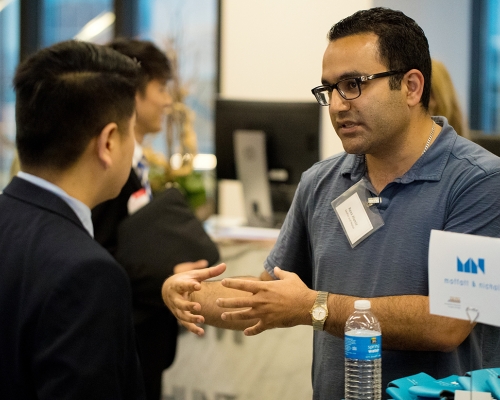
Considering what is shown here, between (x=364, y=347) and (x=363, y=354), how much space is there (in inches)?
0.6

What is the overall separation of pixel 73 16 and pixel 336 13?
9.98 ft

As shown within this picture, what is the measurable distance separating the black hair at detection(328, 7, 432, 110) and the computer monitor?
1.84 metres

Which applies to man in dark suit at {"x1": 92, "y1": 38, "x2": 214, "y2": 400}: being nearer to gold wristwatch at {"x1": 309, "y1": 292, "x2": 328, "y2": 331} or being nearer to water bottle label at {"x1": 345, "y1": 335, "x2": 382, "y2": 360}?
gold wristwatch at {"x1": 309, "y1": 292, "x2": 328, "y2": 331}

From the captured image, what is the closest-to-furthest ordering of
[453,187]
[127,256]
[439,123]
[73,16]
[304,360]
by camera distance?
1. [453,187]
2. [439,123]
3. [127,256]
4. [304,360]
5. [73,16]

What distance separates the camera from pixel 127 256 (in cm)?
252

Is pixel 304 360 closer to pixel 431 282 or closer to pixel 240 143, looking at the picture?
pixel 240 143

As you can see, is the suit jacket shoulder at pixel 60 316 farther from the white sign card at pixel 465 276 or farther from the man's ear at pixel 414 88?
the man's ear at pixel 414 88

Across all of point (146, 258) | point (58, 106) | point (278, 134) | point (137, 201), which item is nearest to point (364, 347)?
point (58, 106)

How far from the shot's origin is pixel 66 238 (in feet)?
4.18

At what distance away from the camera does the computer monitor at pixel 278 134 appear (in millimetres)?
3717

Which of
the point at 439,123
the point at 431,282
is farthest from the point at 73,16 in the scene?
the point at 431,282

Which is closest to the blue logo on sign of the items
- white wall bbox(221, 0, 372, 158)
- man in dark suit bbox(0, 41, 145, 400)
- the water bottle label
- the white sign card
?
the white sign card

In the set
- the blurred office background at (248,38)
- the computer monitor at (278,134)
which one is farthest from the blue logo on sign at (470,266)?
the blurred office background at (248,38)

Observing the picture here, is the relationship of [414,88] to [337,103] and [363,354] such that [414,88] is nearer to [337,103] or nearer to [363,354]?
[337,103]
